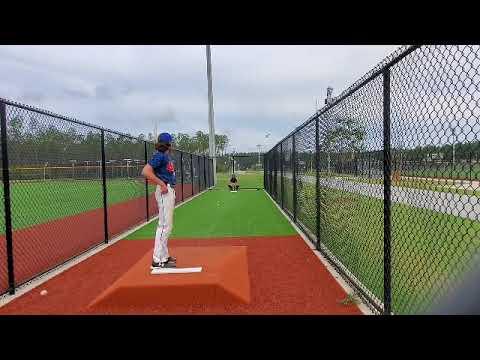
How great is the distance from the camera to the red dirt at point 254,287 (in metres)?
4.15

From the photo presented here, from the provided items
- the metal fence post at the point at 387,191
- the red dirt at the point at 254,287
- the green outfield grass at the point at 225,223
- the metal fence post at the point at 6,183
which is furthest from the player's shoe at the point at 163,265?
the green outfield grass at the point at 225,223

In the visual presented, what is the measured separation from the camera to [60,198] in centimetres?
1894

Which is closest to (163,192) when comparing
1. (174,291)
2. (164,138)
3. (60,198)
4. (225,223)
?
(164,138)

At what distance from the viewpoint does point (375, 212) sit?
16.8 feet

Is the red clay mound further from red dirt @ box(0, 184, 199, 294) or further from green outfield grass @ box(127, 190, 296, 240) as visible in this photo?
green outfield grass @ box(127, 190, 296, 240)

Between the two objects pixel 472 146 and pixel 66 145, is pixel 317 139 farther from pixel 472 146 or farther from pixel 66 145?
pixel 66 145

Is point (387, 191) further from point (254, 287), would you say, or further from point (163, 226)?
point (163, 226)

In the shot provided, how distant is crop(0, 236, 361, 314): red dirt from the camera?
4148 millimetres

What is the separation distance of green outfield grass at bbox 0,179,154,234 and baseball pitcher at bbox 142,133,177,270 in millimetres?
7136

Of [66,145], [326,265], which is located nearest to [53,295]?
[326,265]

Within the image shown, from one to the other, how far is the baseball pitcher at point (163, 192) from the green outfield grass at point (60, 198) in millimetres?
7136

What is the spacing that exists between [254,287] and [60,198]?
16.7m

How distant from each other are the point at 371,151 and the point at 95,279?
4.06 meters
